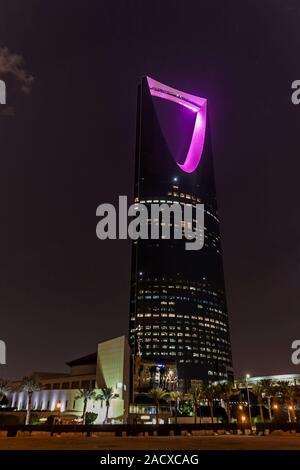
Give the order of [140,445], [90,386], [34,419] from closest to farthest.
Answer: [140,445]
[34,419]
[90,386]

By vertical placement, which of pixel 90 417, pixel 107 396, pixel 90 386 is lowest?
pixel 90 417

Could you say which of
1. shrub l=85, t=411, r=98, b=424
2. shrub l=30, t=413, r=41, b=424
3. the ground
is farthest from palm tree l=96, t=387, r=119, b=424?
the ground

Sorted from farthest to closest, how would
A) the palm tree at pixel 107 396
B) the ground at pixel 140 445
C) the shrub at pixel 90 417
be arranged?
1. the palm tree at pixel 107 396
2. the shrub at pixel 90 417
3. the ground at pixel 140 445

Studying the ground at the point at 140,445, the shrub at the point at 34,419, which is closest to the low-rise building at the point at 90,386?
the shrub at the point at 34,419

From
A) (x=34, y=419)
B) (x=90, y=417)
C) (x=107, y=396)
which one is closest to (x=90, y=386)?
(x=90, y=417)

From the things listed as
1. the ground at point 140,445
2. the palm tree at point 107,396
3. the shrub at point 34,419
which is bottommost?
the ground at point 140,445

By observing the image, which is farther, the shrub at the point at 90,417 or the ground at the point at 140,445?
the shrub at the point at 90,417

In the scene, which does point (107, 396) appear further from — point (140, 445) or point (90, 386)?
point (140, 445)

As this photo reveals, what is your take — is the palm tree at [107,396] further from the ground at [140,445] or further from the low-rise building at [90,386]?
the ground at [140,445]

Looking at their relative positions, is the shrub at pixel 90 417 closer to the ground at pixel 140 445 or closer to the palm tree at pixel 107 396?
the palm tree at pixel 107 396

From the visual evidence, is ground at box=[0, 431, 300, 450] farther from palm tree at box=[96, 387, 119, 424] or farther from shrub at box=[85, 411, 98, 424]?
shrub at box=[85, 411, 98, 424]

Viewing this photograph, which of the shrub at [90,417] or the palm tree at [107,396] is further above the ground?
the palm tree at [107,396]

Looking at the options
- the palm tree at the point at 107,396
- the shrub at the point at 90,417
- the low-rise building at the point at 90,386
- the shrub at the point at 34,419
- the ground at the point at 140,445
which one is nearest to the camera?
the ground at the point at 140,445
